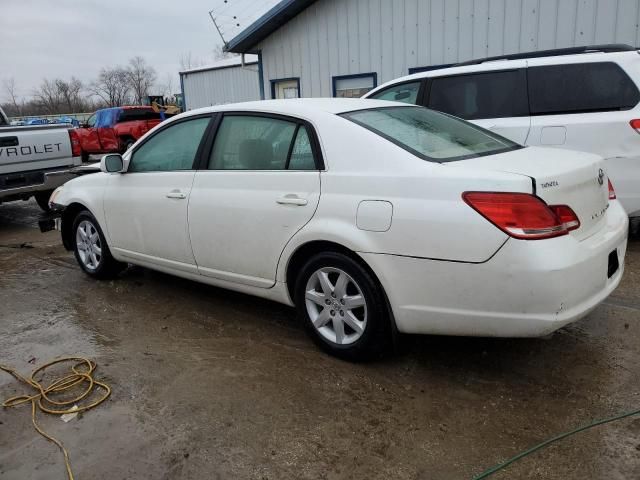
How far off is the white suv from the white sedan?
1859mm

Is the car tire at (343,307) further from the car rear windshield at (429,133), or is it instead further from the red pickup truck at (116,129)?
the red pickup truck at (116,129)

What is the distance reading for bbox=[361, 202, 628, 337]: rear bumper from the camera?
2527 millimetres

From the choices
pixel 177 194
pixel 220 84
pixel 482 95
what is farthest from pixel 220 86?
pixel 177 194

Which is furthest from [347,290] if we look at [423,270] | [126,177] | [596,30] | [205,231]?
[596,30]

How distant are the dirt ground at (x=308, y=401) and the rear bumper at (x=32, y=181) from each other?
402 cm

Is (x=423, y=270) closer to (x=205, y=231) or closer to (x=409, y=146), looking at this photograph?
(x=409, y=146)

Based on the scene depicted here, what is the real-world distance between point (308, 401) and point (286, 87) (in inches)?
402

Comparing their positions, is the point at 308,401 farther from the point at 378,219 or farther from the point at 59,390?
the point at 59,390

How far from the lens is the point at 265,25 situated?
11430mm

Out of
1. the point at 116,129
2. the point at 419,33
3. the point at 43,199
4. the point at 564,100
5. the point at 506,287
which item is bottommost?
the point at 43,199

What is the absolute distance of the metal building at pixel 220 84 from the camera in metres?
22.5

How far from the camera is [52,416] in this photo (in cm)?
290

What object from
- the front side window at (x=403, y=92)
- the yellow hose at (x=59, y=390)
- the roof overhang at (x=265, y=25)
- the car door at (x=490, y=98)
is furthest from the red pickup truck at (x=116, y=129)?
the yellow hose at (x=59, y=390)

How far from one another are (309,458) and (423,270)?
106 cm
